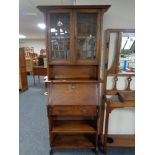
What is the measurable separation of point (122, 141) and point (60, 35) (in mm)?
1770

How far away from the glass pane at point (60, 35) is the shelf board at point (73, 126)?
93cm

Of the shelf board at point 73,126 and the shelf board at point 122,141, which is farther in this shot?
the shelf board at point 122,141

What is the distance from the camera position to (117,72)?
2346 mm

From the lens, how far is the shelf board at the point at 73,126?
2115 mm

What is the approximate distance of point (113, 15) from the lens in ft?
7.44

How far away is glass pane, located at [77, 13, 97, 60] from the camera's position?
2.10 metres

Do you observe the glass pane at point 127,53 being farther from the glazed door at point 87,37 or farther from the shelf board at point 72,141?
the shelf board at point 72,141

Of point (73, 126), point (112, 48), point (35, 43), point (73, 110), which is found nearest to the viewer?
point (73, 110)

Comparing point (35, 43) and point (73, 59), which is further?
point (35, 43)

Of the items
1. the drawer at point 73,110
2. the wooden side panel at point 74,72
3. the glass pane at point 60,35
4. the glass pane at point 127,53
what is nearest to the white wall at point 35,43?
the wooden side panel at point 74,72

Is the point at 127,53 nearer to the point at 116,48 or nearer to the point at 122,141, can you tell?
the point at 116,48

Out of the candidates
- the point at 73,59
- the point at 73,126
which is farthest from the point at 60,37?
the point at 73,126
